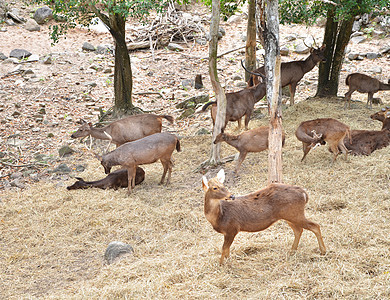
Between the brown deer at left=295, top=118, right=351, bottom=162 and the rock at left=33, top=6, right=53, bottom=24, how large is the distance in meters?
16.2

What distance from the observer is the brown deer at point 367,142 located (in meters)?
9.03

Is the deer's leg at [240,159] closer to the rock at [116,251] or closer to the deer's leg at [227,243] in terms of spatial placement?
the rock at [116,251]

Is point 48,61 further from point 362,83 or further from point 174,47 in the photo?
point 362,83

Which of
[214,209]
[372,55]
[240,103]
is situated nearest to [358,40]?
[372,55]

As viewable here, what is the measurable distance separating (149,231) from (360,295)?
3515 millimetres

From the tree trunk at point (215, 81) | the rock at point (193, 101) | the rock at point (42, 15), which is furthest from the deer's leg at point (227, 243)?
the rock at point (42, 15)

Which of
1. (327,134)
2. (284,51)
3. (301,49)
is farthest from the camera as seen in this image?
(301,49)

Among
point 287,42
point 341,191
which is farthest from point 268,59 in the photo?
point 287,42

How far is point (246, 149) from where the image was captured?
899cm

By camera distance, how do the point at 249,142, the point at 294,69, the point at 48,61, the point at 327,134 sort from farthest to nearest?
the point at 48,61 < the point at 294,69 < the point at 249,142 < the point at 327,134

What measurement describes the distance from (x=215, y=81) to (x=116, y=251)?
4311 mm

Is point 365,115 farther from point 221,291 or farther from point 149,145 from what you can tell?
point 221,291

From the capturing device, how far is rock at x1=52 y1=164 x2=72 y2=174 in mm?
10523

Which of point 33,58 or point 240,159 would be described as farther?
point 33,58
